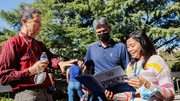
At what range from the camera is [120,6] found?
11.2m

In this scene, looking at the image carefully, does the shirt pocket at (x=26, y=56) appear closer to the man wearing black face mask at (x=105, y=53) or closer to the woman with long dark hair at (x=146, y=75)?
the woman with long dark hair at (x=146, y=75)

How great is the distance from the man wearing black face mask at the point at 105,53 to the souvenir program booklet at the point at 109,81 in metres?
0.93

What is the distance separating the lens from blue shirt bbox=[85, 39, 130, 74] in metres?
2.75

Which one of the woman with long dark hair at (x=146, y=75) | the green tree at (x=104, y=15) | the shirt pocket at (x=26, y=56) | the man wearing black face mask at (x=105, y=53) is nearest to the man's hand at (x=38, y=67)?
the shirt pocket at (x=26, y=56)

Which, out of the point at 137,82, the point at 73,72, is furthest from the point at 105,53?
the point at 73,72

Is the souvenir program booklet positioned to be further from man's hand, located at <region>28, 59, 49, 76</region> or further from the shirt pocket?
the shirt pocket

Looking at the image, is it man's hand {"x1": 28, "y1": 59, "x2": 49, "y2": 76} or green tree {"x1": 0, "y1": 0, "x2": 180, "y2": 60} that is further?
green tree {"x1": 0, "y1": 0, "x2": 180, "y2": 60}

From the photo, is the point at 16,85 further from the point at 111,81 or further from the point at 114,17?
the point at 114,17

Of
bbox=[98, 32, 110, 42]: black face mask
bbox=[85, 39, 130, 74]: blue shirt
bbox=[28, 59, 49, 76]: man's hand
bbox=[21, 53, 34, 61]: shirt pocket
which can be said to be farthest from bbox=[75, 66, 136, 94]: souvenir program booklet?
bbox=[98, 32, 110, 42]: black face mask

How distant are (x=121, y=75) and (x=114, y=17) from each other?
31.8ft

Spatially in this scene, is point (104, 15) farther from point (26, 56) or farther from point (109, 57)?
point (26, 56)

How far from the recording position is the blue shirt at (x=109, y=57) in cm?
275

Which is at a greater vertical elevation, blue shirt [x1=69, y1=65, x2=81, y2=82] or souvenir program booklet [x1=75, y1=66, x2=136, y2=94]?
souvenir program booklet [x1=75, y1=66, x2=136, y2=94]

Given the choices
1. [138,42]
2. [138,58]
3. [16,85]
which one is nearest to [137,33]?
[138,42]
